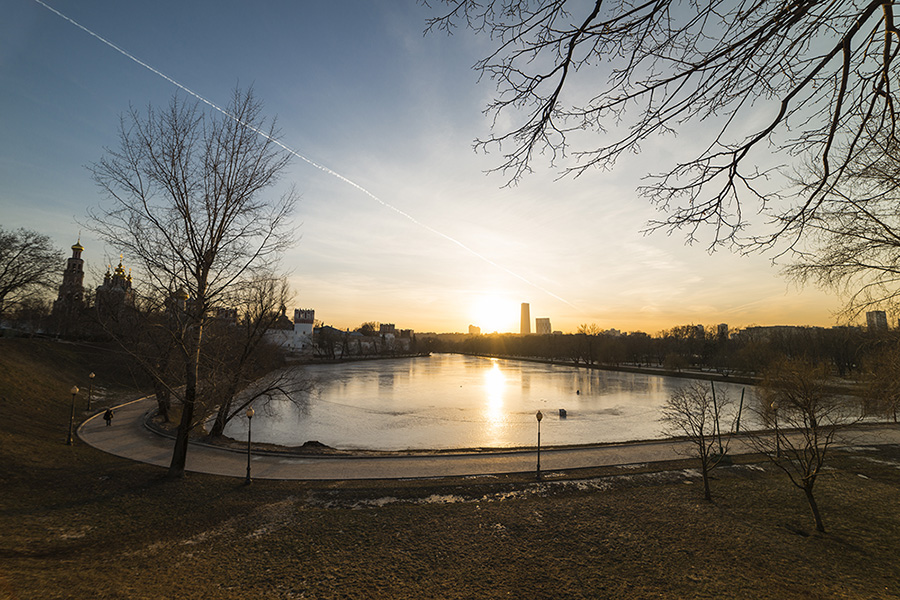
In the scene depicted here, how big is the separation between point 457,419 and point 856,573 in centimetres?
2560

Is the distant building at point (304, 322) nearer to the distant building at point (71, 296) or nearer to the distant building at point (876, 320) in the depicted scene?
the distant building at point (71, 296)

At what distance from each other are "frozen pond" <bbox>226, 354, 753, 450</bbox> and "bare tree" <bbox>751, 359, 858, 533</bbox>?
690cm

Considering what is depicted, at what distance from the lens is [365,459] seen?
53.5ft

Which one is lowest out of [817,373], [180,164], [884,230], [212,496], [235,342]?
[212,496]

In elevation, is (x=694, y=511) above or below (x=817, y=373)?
below

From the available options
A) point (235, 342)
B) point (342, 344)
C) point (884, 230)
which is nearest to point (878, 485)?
point (884, 230)

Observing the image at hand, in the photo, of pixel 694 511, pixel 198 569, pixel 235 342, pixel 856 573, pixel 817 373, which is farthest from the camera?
pixel 817 373

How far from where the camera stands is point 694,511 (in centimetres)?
1110

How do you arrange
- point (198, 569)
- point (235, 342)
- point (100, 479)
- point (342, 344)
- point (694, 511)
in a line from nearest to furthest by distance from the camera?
point (198, 569) < point (694, 511) < point (100, 479) < point (235, 342) < point (342, 344)

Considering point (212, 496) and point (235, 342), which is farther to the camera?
point (235, 342)

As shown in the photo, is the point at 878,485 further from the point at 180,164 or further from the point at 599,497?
the point at 180,164

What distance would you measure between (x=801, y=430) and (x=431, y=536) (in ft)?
34.1

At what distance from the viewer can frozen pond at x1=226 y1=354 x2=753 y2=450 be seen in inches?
960

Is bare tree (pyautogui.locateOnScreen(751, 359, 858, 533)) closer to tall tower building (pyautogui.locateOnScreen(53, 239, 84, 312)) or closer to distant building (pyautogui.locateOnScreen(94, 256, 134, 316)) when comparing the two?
distant building (pyautogui.locateOnScreen(94, 256, 134, 316))
